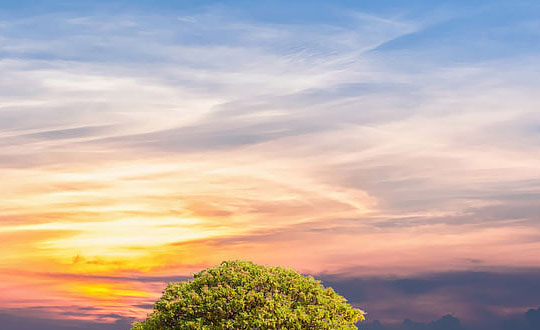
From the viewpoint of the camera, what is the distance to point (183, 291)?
41844 millimetres

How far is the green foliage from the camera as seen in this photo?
3931 centimetres

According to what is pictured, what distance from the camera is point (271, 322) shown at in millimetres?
38688

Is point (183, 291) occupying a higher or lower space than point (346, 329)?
higher

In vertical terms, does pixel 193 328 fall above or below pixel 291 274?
below

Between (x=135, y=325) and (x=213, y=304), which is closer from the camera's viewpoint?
(x=213, y=304)

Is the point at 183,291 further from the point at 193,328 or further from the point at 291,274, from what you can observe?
the point at 291,274

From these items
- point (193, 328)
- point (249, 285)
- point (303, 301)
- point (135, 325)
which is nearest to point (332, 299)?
point (303, 301)

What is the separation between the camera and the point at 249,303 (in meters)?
39.9

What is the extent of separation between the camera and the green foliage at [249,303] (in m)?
39.3

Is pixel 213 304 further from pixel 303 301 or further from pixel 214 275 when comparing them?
pixel 303 301

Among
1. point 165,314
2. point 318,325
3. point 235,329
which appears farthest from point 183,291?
point 318,325

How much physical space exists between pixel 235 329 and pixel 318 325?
4470 millimetres

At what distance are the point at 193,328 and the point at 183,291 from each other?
2.83m

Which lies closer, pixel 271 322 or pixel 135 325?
pixel 271 322
